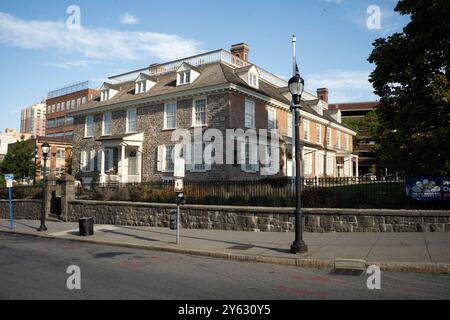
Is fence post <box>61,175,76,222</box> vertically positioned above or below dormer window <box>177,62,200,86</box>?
below

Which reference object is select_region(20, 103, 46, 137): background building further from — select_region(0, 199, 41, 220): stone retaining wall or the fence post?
the fence post

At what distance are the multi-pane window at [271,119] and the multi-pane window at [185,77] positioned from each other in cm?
672

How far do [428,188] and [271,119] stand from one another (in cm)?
1802

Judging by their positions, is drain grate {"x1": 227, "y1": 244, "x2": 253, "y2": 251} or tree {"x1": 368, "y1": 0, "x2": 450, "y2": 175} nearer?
drain grate {"x1": 227, "y1": 244, "x2": 253, "y2": 251}

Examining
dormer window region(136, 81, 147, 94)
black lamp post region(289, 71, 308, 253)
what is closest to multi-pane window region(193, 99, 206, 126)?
dormer window region(136, 81, 147, 94)

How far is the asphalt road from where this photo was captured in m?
6.75

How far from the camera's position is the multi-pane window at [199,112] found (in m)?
27.2

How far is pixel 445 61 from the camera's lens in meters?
14.8

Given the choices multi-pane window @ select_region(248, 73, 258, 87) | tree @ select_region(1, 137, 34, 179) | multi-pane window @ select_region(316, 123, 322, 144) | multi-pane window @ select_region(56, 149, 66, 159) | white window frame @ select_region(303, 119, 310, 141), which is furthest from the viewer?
multi-pane window @ select_region(56, 149, 66, 159)

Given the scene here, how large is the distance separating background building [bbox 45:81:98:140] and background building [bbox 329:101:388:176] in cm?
5333

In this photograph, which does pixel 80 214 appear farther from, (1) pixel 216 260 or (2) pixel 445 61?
(2) pixel 445 61

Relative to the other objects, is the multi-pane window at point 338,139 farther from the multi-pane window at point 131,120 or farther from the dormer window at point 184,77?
the multi-pane window at point 131,120

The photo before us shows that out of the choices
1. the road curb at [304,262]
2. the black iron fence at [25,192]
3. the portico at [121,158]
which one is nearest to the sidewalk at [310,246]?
the road curb at [304,262]

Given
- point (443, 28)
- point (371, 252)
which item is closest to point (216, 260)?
point (371, 252)
